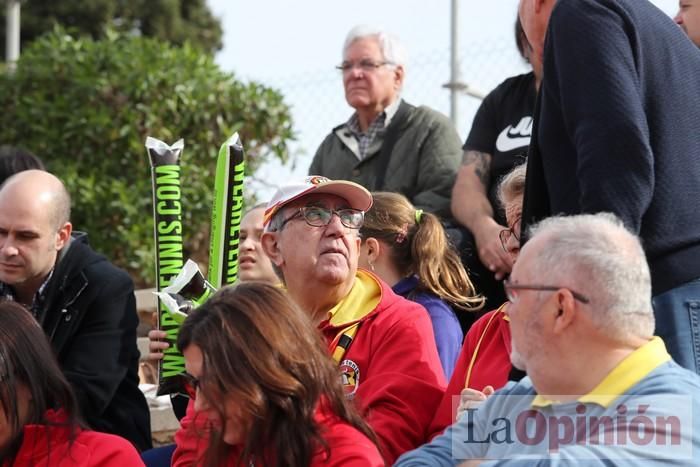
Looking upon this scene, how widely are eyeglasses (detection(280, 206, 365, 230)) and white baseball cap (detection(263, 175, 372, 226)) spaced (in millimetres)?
49

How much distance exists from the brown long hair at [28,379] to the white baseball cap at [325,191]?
1009 millimetres

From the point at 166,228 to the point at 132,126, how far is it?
437 cm

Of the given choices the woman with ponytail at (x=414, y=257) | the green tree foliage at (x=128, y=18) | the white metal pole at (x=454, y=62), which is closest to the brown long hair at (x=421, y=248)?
the woman with ponytail at (x=414, y=257)

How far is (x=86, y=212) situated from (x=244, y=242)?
322cm

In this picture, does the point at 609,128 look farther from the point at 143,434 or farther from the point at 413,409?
the point at 143,434

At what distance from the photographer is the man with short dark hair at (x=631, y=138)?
314cm

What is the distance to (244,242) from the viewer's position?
595cm

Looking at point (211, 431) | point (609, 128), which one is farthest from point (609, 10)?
point (211, 431)

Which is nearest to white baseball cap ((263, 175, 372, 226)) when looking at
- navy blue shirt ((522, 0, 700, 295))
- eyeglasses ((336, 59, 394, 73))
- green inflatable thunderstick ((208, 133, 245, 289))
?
green inflatable thunderstick ((208, 133, 245, 289))

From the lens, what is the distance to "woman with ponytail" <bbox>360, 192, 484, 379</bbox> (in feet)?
15.8

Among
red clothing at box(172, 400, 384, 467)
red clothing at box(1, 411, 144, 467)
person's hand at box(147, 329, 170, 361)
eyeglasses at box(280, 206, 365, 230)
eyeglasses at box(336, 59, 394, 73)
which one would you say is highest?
eyeglasses at box(336, 59, 394, 73)

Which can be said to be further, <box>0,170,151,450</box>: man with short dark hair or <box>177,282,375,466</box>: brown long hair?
<box>0,170,151,450</box>: man with short dark hair

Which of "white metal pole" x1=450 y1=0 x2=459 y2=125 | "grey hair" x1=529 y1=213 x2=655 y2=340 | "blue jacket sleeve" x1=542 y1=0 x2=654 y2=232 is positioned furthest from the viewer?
"white metal pole" x1=450 y1=0 x2=459 y2=125

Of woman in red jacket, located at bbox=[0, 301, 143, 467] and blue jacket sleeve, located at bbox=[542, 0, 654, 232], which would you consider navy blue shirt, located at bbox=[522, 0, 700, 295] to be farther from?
woman in red jacket, located at bbox=[0, 301, 143, 467]
